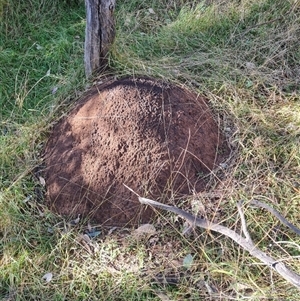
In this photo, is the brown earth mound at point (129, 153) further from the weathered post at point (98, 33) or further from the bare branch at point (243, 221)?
the weathered post at point (98, 33)

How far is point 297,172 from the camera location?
2496 millimetres

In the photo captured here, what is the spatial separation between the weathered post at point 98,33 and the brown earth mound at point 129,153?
1.25 feet

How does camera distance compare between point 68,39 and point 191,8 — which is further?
point 191,8

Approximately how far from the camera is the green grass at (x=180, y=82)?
6.86ft

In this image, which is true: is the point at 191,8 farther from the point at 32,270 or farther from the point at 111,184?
the point at 32,270

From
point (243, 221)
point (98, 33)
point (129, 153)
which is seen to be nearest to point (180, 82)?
point (98, 33)

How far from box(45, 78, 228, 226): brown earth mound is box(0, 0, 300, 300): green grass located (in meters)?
0.12

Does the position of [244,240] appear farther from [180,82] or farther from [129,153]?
[180,82]

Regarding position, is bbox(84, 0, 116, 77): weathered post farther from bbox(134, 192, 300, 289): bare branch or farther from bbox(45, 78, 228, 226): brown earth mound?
bbox(134, 192, 300, 289): bare branch

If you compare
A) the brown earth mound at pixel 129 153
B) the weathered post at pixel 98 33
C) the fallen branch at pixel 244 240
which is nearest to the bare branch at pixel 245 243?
the fallen branch at pixel 244 240

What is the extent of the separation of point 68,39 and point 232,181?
2029 mm

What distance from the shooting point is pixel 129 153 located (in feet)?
7.80

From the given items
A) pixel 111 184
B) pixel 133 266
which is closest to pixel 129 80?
pixel 111 184

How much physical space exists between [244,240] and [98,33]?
161 centimetres
